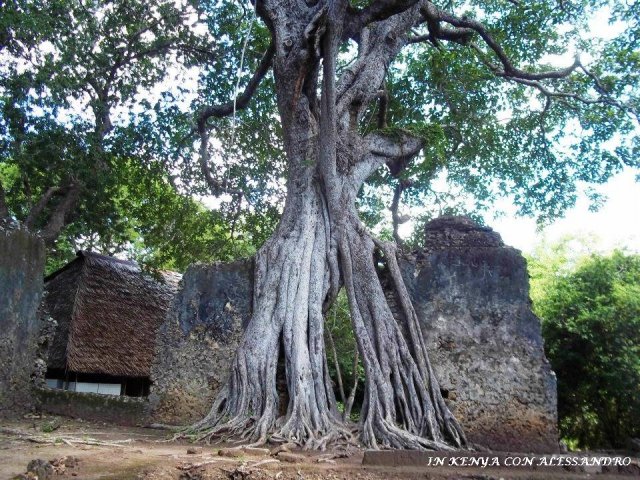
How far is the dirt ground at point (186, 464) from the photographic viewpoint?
3145 mm

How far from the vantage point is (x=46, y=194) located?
9.12 metres

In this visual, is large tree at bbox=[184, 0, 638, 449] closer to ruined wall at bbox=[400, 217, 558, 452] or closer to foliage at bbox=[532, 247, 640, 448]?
ruined wall at bbox=[400, 217, 558, 452]

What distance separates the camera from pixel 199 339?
19.5 ft

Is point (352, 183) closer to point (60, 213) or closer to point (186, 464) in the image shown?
point (186, 464)

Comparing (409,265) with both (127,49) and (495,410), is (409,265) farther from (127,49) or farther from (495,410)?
(127,49)

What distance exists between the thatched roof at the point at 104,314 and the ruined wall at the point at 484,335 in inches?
282

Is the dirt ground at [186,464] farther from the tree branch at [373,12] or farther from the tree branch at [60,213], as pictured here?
the tree branch at [60,213]

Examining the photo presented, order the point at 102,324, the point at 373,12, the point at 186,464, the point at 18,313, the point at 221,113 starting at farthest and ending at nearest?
the point at 102,324 < the point at 221,113 < the point at 18,313 < the point at 373,12 < the point at 186,464

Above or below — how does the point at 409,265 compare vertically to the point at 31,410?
above

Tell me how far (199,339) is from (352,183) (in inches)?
95.7

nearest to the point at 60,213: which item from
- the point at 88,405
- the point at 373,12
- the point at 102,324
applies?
the point at 102,324

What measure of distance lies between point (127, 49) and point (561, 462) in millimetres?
9006

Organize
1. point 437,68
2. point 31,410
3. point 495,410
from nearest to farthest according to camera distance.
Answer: point 495,410 → point 31,410 → point 437,68

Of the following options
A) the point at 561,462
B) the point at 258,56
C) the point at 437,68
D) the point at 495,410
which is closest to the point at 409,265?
the point at 495,410
